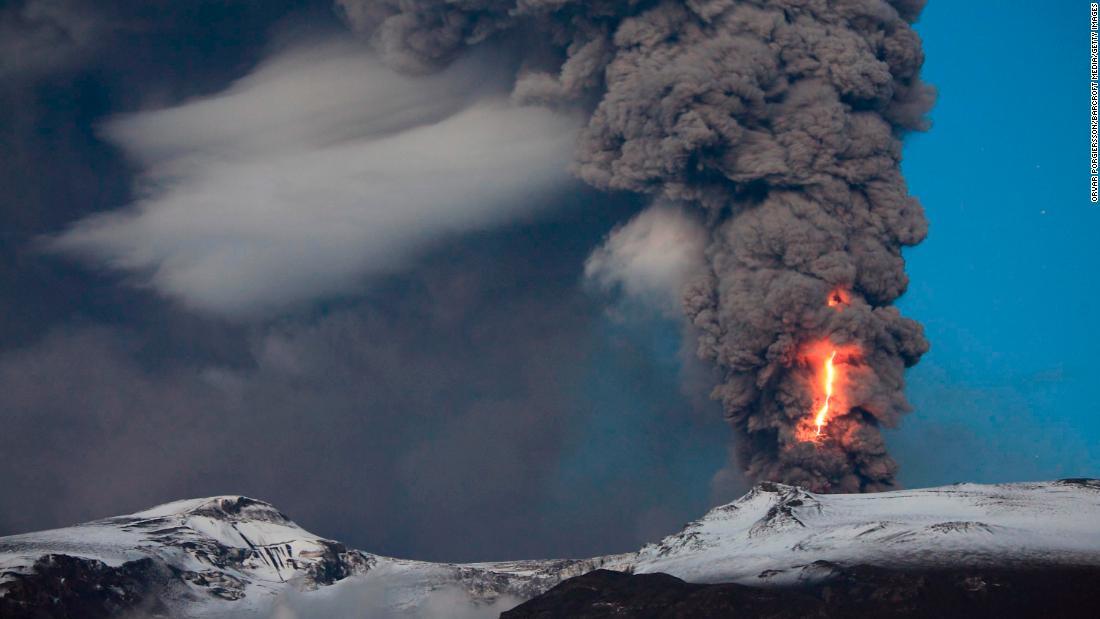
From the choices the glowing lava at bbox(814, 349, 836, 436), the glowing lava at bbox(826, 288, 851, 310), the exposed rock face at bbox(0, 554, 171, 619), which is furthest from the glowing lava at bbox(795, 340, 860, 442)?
the exposed rock face at bbox(0, 554, 171, 619)

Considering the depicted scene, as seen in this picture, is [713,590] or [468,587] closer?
[713,590]

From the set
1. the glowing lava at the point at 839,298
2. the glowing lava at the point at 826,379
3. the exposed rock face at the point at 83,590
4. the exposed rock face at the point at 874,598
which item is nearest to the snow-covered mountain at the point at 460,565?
the exposed rock face at the point at 83,590

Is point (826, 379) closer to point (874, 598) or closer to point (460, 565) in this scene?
point (874, 598)

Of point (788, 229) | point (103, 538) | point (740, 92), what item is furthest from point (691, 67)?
point (103, 538)

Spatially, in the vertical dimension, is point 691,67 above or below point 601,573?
above

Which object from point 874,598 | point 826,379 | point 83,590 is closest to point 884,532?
point 826,379

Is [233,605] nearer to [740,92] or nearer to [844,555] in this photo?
[844,555]
